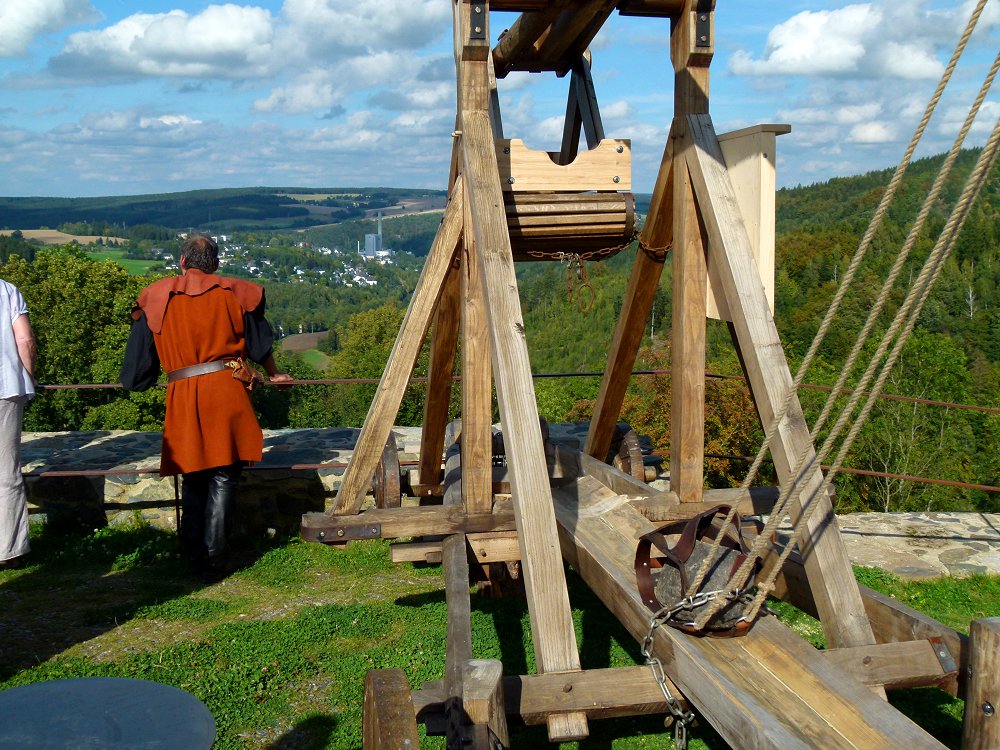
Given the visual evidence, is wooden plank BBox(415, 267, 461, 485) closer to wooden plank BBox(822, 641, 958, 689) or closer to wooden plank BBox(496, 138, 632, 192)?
wooden plank BBox(496, 138, 632, 192)

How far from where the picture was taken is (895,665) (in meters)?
2.22

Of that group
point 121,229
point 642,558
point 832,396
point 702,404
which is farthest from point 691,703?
point 121,229

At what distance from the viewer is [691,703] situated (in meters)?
2.18

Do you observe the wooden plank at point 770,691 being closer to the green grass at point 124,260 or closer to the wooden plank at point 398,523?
the wooden plank at point 398,523

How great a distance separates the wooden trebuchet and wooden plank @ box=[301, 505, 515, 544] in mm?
1145

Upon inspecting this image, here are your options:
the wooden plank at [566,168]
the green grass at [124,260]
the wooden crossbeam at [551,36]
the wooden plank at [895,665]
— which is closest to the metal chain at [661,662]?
the wooden plank at [895,665]

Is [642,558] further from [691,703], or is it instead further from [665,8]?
[665,8]

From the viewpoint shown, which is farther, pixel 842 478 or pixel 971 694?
pixel 842 478

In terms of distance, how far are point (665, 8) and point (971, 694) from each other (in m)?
2.63

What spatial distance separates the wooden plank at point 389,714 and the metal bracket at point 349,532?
1.59 meters

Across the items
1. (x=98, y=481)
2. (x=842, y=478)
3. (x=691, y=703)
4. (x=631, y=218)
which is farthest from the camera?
(x=842, y=478)

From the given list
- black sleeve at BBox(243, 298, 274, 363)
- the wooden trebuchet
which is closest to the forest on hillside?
the wooden trebuchet

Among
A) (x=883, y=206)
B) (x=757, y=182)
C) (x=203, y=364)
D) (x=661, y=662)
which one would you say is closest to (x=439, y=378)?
(x=203, y=364)

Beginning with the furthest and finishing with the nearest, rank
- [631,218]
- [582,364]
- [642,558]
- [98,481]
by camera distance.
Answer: [582,364] → [98,481] → [631,218] → [642,558]
